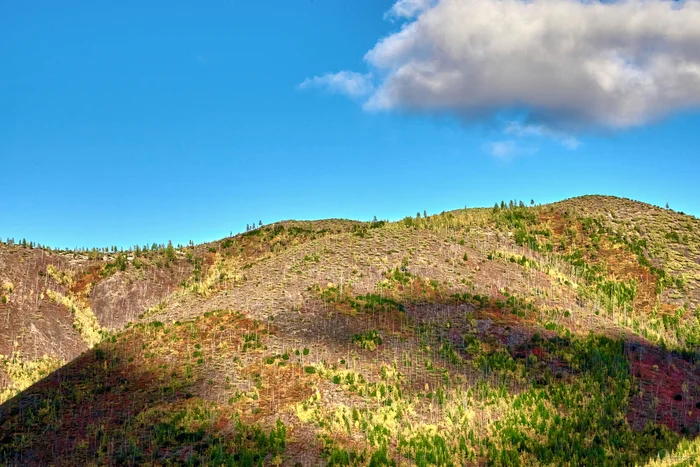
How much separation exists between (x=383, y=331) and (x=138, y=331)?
48.5 feet

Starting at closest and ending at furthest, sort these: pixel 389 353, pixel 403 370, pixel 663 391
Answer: pixel 663 391 → pixel 403 370 → pixel 389 353

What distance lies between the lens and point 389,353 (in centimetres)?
3164

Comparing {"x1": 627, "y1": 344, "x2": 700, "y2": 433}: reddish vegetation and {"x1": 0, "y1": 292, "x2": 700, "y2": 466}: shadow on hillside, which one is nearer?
{"x1": 0, "y1": 292, "x2": 700, "y2": 466}: shadow on hillside

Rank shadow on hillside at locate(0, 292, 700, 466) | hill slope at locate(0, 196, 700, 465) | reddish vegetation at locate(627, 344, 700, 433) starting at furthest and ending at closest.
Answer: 1. reddish vegetation at locate(627, 344, 700, 433)
2. shadow on hillside at locate(0, 292, 700, 466)
3. hill slope at locate(0, 196, 700, 465)

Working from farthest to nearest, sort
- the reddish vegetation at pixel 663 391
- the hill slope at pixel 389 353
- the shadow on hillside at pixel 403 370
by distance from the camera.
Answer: the reddish vegetation at pixel 663 391, the shadow on hillside at pixel 403 370, the hill slope at pixel 389 353

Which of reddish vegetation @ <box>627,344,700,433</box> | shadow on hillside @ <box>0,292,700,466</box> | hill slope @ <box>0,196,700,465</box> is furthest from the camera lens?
reddish vegetation @ <box>627,344,700,433</box>

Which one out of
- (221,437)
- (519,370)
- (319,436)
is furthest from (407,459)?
(519,370)

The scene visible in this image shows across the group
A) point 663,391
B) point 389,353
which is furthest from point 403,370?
point 663,391

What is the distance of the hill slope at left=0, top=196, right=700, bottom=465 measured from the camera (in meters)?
23.8

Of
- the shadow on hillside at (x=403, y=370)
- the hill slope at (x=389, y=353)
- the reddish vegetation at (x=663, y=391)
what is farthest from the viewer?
the reddish vegetation at (x=663, y=391)

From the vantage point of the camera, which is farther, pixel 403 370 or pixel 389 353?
pixel 389 353

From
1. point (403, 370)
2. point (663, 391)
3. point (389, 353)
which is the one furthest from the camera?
point (389, 353)

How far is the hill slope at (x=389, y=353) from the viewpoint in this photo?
78.2 feet

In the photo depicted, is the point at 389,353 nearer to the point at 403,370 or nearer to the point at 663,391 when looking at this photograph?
the point at 403,370
